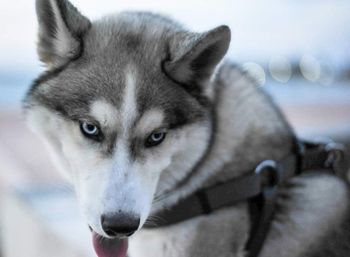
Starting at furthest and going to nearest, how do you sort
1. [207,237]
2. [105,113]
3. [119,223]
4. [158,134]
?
[207,237] → [158,134] → [105,113] → [119,223]

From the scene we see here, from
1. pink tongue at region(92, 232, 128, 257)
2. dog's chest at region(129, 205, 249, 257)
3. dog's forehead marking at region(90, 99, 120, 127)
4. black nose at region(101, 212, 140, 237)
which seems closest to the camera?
black nose at region(101, 212, 140, 237)

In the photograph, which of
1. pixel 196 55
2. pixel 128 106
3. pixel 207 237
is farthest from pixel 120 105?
pixel 207 237

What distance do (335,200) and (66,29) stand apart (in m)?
1.20

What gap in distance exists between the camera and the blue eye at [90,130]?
77.9 inches

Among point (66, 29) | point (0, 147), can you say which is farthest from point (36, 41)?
point (0, 147)

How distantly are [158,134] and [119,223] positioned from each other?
0.36 metres

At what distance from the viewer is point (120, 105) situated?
1.95 metres

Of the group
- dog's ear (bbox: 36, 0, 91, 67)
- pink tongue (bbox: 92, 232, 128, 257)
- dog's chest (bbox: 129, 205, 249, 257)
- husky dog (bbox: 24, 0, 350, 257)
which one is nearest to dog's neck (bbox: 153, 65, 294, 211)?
husky dog (bbox: 24, 0, 350, 257)

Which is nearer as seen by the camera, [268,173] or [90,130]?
[90,130]

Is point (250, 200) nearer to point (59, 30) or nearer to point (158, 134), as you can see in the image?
point (158, 134)

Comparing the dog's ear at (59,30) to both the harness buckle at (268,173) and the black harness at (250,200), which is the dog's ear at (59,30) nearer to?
the black harness at (250,200)

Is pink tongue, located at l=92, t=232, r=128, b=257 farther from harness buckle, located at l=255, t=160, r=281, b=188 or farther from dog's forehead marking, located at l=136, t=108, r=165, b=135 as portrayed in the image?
harness buckle, located at l=255, t=160, r=281, b=188

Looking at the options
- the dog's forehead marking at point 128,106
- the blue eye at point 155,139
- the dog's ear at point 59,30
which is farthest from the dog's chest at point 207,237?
the dog's ear at point 59,30

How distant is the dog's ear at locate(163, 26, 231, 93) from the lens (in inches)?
76.9
